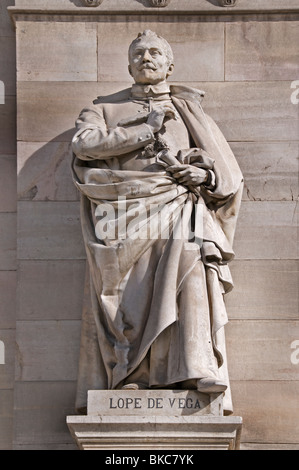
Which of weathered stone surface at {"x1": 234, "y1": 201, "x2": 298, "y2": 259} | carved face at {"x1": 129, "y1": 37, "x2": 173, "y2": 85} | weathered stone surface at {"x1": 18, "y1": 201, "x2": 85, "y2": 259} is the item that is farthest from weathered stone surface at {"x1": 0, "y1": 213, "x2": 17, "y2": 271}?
weathered stone surface at {"x1": 234, "y1": 201, "x2": 298, "y2": 259}

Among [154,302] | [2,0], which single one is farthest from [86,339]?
[2,0]

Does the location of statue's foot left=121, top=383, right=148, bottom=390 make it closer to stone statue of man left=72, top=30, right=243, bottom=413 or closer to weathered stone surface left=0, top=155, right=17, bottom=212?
stone statue of man left=72, top=30, right=243, bottom=413

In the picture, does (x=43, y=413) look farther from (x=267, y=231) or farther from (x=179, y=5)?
(x=179, y=5)

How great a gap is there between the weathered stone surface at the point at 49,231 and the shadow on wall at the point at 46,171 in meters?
0.08

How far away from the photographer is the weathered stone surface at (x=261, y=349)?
17797 millimetres

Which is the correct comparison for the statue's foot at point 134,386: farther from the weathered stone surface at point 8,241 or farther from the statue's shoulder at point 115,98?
the statue's shoulder at point 115,98

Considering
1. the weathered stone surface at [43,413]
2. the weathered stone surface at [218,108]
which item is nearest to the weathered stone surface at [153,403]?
the weathered stone surface at [43,413]

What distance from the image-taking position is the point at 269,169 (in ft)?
59.7

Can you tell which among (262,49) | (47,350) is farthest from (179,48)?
(47,350)

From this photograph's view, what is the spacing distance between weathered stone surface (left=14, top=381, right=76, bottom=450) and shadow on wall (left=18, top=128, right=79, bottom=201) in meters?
1.71

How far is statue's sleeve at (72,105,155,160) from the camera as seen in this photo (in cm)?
1733

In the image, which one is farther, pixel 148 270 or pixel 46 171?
pixel 46 171

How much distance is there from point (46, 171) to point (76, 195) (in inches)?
13.9

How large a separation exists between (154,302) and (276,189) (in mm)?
1891
